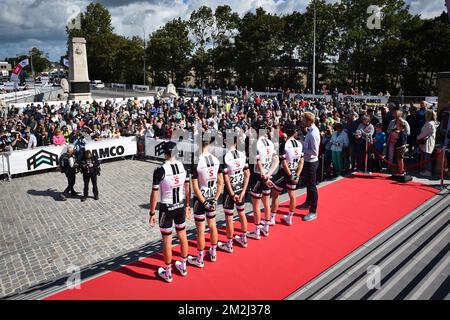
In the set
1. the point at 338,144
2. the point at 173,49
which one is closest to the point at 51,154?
A: the point at 338,144

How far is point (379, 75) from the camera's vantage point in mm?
44719

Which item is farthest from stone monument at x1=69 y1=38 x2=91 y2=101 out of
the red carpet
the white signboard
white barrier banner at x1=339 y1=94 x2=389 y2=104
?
the red carpet

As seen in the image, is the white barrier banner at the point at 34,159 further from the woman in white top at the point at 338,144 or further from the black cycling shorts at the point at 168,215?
the black cycling shorts at the point at 168,215

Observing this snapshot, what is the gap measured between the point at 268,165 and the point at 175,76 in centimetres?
6156

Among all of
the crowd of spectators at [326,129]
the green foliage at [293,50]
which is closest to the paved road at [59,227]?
the crowd of spectators at [326,129]

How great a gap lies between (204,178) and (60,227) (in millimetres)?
5762

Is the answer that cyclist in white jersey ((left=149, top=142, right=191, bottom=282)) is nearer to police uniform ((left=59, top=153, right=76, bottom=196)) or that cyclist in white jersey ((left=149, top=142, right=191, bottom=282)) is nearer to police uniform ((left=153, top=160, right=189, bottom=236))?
police uniform ((left=153, top=160, right=189, bottom=236))

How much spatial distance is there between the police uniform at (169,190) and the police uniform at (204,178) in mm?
284

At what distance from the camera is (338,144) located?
10781mm

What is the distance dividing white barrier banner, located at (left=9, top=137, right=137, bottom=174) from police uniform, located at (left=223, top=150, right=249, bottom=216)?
8.09 m

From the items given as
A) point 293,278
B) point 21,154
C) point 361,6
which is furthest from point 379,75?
point 293,278

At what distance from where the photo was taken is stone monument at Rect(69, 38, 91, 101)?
3453 cm

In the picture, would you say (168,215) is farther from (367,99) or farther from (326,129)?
(367,99)
